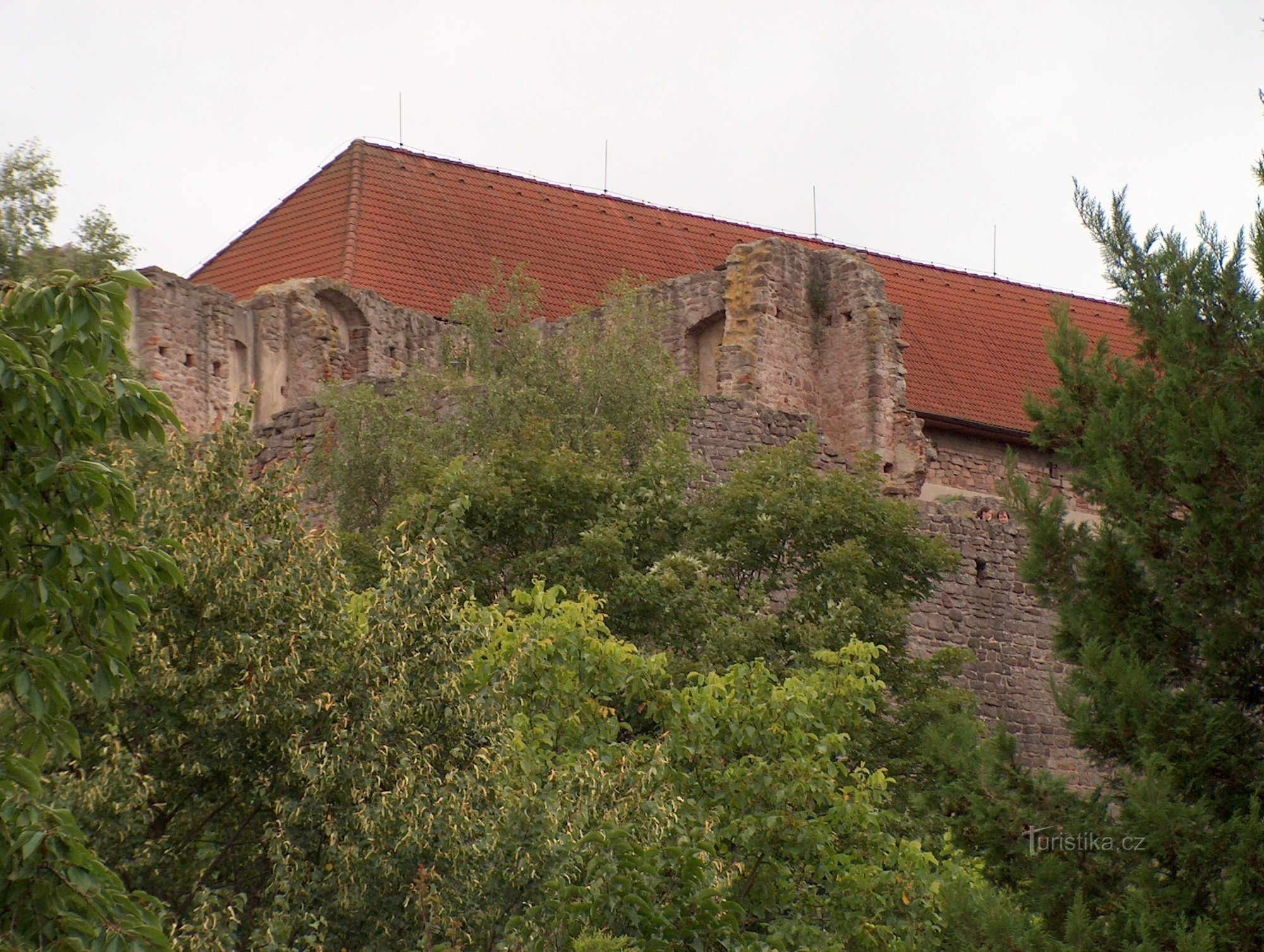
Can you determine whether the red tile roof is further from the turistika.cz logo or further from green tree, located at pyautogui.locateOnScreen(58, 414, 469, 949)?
the turistika.cz logo

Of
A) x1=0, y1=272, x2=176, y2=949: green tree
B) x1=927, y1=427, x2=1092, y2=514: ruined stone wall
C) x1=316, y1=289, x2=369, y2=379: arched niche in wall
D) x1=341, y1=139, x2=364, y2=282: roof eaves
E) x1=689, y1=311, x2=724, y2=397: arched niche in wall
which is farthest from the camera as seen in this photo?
x1=927, y1=427, x2=1092, y2=514: ruined stone wall

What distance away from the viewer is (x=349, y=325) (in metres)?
23.7

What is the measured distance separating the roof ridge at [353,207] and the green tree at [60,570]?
62.4ft

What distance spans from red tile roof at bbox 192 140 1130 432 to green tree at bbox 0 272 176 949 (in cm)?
1972

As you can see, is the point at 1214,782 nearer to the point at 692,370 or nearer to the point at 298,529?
the point at 298,529

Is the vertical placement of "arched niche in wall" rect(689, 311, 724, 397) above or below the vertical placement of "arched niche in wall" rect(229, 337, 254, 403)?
above

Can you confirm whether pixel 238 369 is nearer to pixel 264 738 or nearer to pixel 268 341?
pixel 268 341

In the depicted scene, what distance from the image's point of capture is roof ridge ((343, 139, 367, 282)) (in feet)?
88.6

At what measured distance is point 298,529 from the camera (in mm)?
9844

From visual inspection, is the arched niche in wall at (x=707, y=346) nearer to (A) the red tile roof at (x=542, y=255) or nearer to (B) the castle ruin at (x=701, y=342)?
(B) the castle ruin at (x=701, y=342)

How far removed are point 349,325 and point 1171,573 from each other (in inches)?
613

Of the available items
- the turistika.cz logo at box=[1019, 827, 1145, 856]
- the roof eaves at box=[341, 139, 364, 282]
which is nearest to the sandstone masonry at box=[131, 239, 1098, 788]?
the roof eaves at box=[341, 139, 364, 282]

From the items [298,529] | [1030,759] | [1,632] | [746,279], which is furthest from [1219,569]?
[746,279]

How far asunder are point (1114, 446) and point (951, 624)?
10.6 metres
